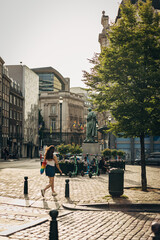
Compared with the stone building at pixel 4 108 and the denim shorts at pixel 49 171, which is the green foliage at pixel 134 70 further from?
the stone building at pixel 4 108

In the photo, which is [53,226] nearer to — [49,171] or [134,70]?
[49,171]

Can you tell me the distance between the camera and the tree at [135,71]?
1223cm

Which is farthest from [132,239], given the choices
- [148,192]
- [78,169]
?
[78,169]

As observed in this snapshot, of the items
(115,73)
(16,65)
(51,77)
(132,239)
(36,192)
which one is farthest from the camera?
(51,77)

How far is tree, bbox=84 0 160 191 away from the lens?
12.2 metres

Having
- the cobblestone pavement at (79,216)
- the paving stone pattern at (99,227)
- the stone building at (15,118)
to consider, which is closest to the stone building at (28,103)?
the stone building at (15,118)

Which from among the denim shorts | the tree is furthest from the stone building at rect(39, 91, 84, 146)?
the denim shorts

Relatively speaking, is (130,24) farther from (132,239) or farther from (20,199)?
(132,239)

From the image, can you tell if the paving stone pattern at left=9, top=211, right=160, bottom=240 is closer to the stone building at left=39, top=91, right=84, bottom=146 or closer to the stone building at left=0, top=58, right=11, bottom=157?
the stone building at left=0, top=58, right=11, bottom=157

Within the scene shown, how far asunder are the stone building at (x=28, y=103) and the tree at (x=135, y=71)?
55603mm

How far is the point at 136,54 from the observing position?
1221cm

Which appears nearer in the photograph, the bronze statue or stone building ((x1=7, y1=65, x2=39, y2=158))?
the bronze statue

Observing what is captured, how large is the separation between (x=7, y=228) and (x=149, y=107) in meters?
7.67

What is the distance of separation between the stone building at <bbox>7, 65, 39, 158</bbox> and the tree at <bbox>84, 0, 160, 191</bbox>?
5560 centimetres
